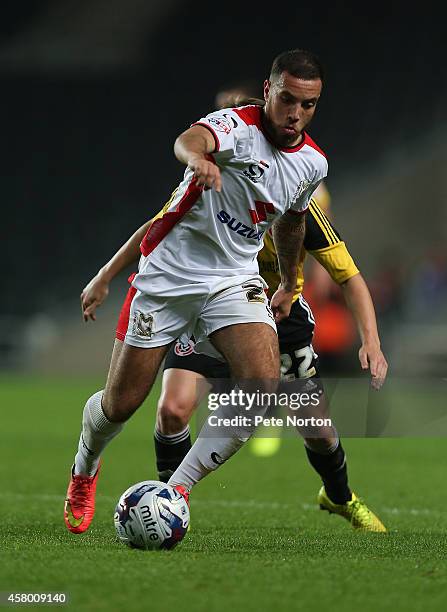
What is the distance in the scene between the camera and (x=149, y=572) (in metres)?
3.85

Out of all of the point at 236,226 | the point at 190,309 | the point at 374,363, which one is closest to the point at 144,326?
the point at 190,309

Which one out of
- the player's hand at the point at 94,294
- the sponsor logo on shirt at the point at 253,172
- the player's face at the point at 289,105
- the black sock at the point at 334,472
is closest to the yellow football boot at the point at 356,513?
the black sock at the point at 334,472

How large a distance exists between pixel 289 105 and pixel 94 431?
1.67m

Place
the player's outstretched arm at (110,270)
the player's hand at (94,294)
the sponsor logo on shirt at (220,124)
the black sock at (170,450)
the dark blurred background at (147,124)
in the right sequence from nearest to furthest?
the sponsor logo on shirt at (220,124), the player's outstretched arm at (110,270), the player's hand at (94,294), the black sock at (170,450), the dark blurred background at (147,124)

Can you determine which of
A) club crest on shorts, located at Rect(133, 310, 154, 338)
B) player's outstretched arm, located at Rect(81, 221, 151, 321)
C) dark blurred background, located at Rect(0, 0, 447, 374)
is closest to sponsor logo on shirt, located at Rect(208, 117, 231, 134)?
player's outstretched arm, located at Rect(81, 221, 151, 321)

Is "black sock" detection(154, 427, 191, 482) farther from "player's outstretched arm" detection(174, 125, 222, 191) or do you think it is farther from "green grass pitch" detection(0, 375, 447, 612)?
"player's outstretched arm" detection(174, 125, 222, 191)

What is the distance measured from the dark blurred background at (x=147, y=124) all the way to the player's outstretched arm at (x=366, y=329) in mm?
15743

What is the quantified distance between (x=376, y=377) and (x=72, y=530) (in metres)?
1.54

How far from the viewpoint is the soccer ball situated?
441cm

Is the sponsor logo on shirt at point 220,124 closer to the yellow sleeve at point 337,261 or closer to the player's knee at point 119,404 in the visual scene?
the yellow sleeve at point 337,261

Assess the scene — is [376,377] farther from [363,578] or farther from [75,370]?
[75,370]

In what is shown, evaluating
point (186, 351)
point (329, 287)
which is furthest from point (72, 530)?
point (329, 287)

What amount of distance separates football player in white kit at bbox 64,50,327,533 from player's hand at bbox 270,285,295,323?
559 millimetres

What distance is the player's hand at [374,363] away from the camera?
4.87 metres
